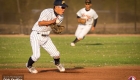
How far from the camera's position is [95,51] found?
67.6 ft

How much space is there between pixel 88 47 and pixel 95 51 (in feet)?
5.60

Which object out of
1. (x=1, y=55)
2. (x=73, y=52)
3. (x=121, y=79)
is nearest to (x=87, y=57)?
(x=73, y=52)

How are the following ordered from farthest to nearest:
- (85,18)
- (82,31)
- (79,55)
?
(85,18)
(82,31)
(79,55)

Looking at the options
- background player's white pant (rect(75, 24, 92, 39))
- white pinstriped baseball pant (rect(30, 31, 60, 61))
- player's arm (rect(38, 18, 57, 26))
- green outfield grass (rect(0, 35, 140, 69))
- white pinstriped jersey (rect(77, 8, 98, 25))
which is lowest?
green outfield grass (rect(0, 35, 140, 69))

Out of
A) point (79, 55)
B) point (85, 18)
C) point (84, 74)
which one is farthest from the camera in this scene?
point (85, 18)

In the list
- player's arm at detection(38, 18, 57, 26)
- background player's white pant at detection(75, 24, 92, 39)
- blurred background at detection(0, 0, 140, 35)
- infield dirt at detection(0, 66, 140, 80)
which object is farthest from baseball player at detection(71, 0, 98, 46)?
player's arm at detection(38, 18, 57, 26)

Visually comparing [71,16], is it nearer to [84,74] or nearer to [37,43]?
[84,74]

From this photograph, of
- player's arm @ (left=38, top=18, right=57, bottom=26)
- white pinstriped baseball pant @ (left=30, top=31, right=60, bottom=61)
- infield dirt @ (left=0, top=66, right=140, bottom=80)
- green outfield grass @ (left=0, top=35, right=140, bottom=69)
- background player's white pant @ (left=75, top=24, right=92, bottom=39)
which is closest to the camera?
player's arm @ (left=38, top=18, right=57, bottom=26)

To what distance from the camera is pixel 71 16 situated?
110 feet

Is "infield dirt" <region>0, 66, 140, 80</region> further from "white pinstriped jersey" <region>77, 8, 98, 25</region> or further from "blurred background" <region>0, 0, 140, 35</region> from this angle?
"blurred background" <region>0, 0, 140, 35</region>

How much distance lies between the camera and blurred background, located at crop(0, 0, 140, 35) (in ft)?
107

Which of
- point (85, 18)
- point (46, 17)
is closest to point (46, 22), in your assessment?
point (46, 17)

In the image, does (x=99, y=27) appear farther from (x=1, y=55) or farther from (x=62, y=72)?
(x=62, y=72)

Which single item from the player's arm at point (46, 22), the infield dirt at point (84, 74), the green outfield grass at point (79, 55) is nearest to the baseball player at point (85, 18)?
the green outfield grass at point (79, 55)
